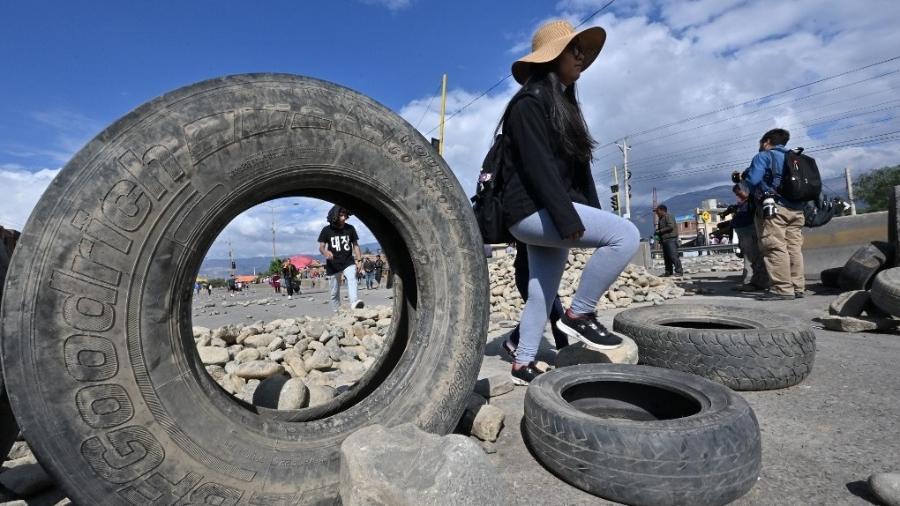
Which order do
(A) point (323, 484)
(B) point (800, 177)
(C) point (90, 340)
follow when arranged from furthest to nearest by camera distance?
(B) point (800, 177)
(A) point (323, 484)
(C) point (90, 340)

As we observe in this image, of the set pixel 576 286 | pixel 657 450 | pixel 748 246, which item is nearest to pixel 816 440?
pixel 657 450

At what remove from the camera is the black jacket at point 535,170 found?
237 centimetres

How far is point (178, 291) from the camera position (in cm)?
131

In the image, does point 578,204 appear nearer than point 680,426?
No

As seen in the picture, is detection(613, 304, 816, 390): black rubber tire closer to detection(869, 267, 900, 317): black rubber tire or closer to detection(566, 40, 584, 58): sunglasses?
detection(566, 40, 584, 58): sunglasses

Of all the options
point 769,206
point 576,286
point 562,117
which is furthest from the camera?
point 576,286

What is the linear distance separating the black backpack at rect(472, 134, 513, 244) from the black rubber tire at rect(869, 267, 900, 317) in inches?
133

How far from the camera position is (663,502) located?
1449 mm

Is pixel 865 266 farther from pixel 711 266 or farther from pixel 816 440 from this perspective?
pixel 711 266

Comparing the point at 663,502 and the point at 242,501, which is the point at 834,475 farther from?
the point at 242,501

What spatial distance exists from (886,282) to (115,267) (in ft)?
17.2

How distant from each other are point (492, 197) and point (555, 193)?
434 mm

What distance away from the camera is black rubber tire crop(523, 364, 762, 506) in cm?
144

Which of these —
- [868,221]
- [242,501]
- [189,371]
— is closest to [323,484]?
[242,501]
